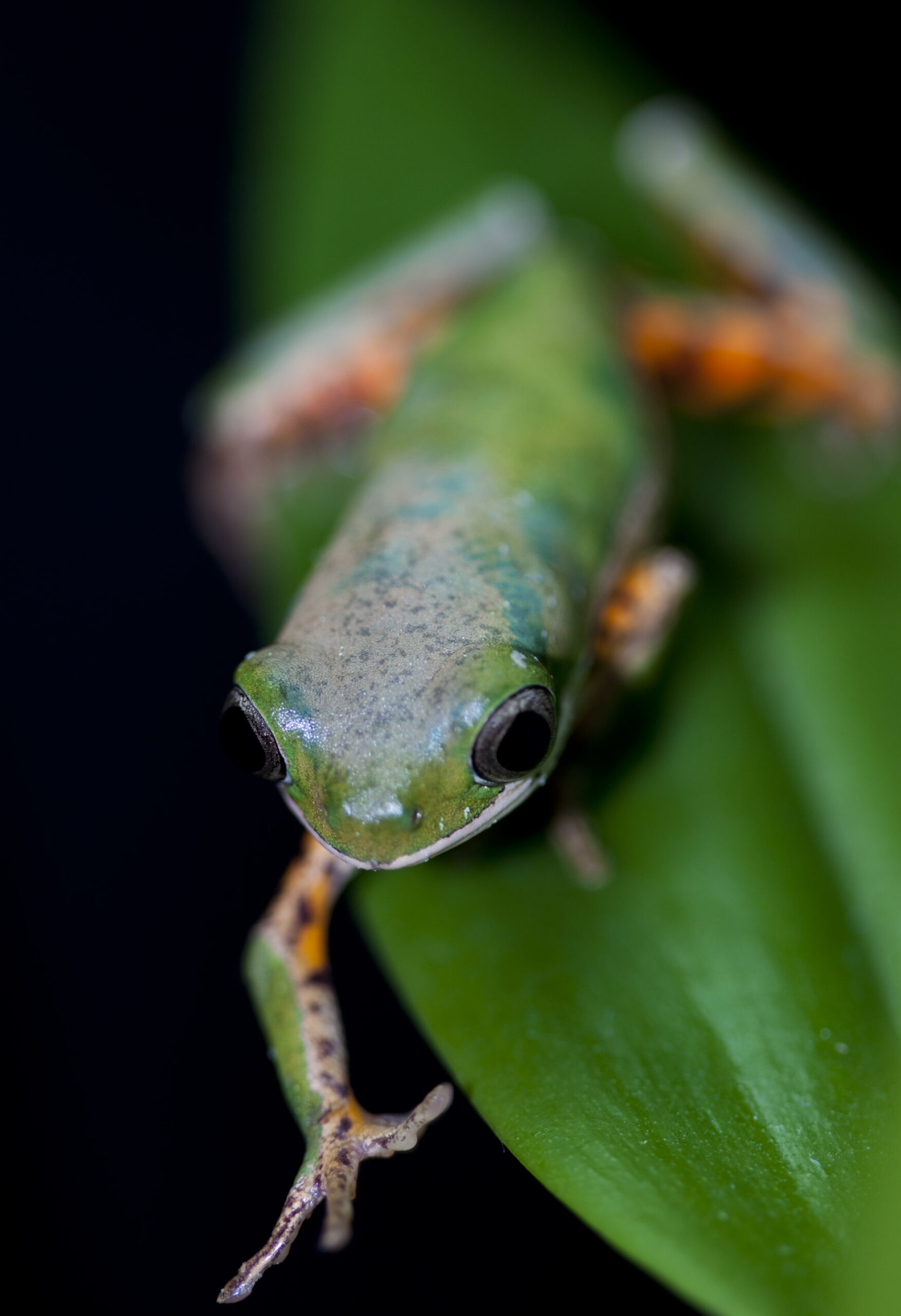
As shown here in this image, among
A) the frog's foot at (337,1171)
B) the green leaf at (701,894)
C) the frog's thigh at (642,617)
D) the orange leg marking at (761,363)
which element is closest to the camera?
the green leaf at (701,894)

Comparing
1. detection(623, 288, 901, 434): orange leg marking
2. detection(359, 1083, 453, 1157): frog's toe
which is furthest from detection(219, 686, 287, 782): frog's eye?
detection(623, 288, 901, 434): orange leg marking

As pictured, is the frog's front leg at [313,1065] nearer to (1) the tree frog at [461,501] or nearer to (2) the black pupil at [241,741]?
(1) the tree frog at [461,501]

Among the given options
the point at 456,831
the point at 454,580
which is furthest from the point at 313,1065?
the point at 454,580

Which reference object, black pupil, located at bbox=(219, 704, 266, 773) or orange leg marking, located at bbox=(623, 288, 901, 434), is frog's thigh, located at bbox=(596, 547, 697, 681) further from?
orange leg marking, located at bbox=(623, 288, 901, 434)

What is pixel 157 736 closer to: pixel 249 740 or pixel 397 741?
pixel 249 740

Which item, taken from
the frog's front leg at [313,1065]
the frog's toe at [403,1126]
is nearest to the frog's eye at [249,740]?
the frog's front leg at [313,1065]
